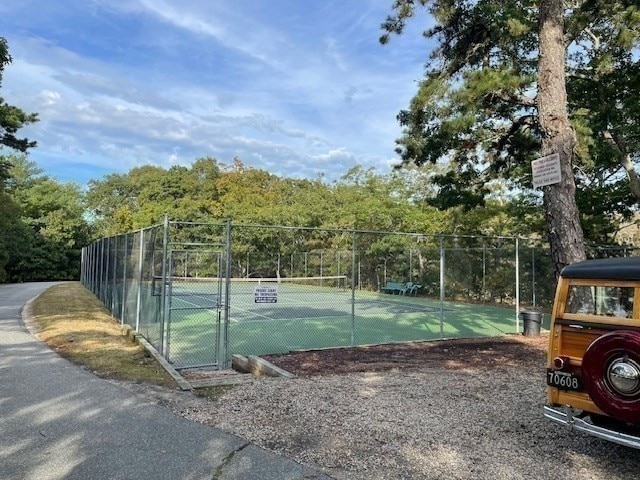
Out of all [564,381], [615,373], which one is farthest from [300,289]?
[615,373]

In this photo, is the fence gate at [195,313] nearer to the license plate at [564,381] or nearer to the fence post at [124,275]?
the fence post at [124,275]

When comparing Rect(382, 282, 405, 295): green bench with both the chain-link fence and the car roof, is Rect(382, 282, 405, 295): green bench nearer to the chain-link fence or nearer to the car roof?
the chain-link fence

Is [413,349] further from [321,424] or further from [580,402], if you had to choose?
[580,402]

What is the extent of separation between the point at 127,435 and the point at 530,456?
3.62 metres

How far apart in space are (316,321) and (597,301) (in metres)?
11.3

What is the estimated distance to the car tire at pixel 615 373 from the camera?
3.73 metres

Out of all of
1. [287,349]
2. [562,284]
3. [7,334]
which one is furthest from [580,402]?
[7,334]

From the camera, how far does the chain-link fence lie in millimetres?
9508

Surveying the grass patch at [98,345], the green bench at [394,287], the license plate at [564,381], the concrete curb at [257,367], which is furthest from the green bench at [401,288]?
the license plate at [564,381]

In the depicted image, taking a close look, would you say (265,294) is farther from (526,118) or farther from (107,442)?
(526,118)

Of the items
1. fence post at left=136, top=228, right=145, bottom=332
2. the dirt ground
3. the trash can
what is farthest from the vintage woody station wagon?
fence post at left=136, top=228, right=145, bottom=332

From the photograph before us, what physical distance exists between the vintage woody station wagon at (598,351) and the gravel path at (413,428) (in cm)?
40

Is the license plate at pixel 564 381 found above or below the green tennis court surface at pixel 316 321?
above

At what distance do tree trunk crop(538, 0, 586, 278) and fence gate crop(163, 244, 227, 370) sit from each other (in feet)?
18.7
